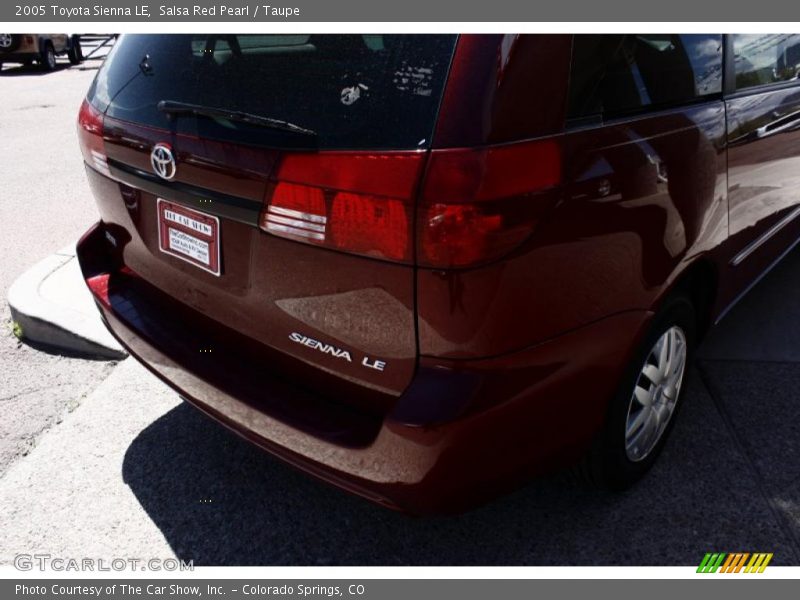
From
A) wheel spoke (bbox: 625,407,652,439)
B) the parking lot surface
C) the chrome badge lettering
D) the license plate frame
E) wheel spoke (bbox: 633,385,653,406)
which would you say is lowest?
the parking lot surface

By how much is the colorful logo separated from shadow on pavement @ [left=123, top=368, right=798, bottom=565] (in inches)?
1.1

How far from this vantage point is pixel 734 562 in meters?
2.12

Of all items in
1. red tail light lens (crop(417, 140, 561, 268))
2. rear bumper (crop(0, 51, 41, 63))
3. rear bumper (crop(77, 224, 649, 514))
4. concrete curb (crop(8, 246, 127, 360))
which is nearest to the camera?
red tail light lens (crop(417, 140, 561, 268))

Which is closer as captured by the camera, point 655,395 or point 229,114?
point 229,114

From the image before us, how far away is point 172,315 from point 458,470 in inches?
44.8

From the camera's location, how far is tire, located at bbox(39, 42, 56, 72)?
16527mm

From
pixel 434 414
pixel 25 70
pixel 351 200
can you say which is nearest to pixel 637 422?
pixel 434 414

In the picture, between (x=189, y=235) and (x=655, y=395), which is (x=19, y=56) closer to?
(x=189, y=235)

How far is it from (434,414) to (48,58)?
1862 cm

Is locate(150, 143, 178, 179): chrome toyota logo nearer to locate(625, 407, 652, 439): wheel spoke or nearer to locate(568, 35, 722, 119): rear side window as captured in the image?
locate(568, 35, 722, 119): rear side window

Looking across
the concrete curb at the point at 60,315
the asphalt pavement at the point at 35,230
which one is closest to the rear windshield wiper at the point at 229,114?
the asphalt pavement at the point at 35,230

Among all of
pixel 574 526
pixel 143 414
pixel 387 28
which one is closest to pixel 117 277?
pixel 143 414

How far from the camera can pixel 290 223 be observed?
1.69 meters

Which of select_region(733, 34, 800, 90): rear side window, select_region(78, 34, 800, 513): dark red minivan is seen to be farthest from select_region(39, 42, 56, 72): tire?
select_region(733, 34, 800, 90): rear side window
